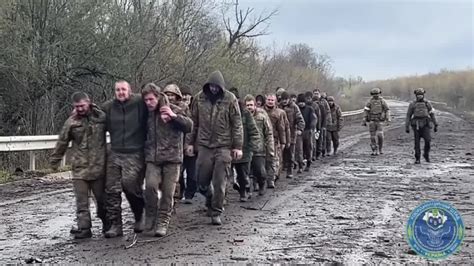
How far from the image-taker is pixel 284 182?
14.3 meters

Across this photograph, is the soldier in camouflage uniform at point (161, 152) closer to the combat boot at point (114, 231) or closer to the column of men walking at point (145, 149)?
the column of men walking at point (145, 149)

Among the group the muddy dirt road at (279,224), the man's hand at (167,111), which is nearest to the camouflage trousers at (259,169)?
the muddy dirt road at (279,224)

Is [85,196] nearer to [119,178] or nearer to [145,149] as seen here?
[119,178]

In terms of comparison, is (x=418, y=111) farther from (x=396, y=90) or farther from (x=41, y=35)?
(x=396, y=90)

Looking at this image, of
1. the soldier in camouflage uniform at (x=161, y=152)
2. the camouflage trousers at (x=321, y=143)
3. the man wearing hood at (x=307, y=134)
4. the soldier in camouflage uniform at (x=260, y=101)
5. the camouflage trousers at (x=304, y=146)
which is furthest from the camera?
the camouflage trousers at (x=321, y=143)

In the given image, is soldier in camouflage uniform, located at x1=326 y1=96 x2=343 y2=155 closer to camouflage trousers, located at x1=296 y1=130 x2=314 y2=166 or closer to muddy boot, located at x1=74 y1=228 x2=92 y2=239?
camouflage trousers, located at x1=296 y1=130 x2=314 y2=166

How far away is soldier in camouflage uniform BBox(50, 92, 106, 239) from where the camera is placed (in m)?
8.18

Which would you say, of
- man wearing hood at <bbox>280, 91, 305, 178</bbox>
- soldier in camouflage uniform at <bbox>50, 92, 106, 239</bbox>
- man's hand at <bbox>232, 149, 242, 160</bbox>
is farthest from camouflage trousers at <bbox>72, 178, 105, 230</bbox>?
man wearing hood at <bbox>280, 91, 305, 178</bbox>

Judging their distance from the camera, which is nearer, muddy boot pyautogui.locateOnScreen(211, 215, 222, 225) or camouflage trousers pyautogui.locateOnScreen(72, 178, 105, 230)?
camouflage trousers pyautogui.locateOnScreen(72, 178, 105, 230)

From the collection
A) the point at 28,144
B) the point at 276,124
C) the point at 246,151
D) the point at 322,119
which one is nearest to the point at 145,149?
the point at 246,151

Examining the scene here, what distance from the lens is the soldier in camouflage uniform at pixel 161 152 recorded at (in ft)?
26.8

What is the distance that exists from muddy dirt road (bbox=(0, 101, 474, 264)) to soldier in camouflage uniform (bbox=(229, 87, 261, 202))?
11.6 inches

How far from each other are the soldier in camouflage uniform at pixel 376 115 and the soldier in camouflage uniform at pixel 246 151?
978cm

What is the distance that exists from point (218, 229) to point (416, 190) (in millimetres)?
5240
